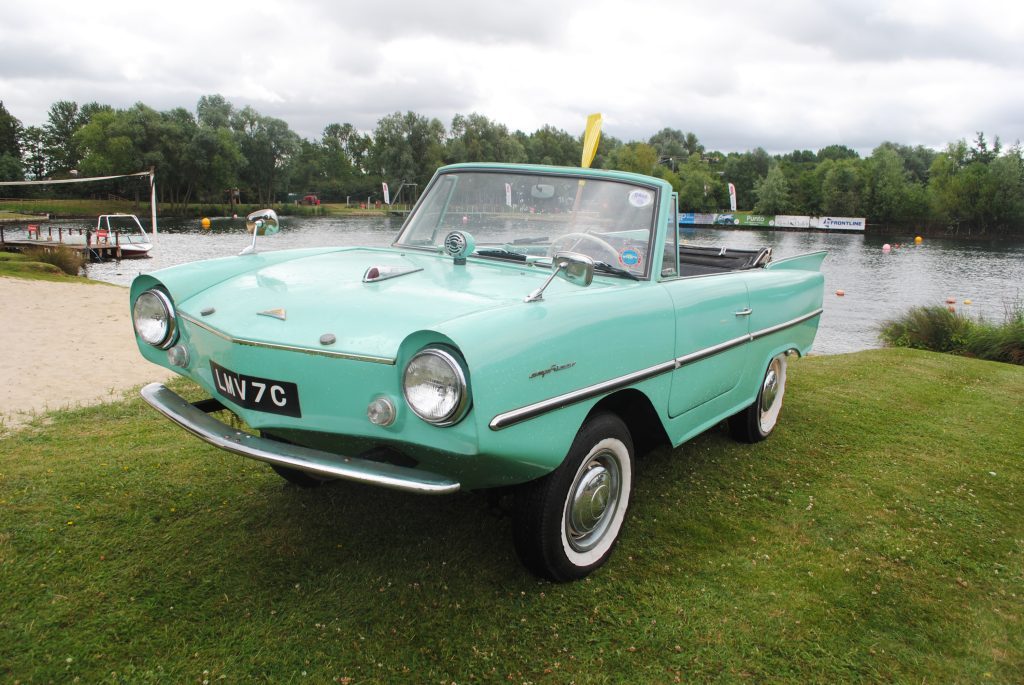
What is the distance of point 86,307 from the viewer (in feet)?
37.8

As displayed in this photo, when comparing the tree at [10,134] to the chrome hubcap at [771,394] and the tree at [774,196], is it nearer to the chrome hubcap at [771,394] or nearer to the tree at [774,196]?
the tree at [774,196]

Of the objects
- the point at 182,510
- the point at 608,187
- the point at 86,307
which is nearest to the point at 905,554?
the point at 608,187

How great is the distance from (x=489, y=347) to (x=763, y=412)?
3.30 metres

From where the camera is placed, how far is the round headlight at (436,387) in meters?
2.19

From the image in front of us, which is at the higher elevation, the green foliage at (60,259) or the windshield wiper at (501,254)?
the windshield wiper at (501,254)

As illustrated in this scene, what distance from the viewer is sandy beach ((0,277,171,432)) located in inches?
225

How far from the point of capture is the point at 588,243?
363 centimetres

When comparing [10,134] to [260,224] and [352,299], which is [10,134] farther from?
[352,299]

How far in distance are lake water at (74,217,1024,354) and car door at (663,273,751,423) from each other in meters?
8.66

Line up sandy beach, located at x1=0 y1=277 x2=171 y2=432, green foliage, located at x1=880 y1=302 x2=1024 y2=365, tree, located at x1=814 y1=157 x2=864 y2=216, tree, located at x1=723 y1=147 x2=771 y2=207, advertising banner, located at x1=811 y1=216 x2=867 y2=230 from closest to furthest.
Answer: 1. sandy beach, located at x1=0 y1=277 x2=171 y2=432
2. green foliage, located at x1=880 y1=302 x2=1024 y2=365
3. advertising banner, located at x1=811 y1=216 x2=867 y2=230
4. tree, located at x1=814 y1=157 x2=864 y2=216
5. tree, located at x1=723 y1=147 x2=771 y2=207

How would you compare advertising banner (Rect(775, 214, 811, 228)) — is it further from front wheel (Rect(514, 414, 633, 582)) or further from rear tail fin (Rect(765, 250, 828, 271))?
front wheel (Rect(514, 414, 633, 582))

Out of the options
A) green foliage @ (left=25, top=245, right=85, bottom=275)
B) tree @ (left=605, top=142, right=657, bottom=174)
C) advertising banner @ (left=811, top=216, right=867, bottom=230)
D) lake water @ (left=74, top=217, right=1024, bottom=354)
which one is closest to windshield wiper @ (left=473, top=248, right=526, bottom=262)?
lake water @ (left=74, top=217, right=1024, bottom=354)

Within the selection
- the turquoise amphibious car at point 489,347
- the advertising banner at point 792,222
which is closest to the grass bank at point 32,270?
the turquoise amphibious car at point 489,347

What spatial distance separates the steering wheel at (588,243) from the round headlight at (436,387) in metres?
1.52
